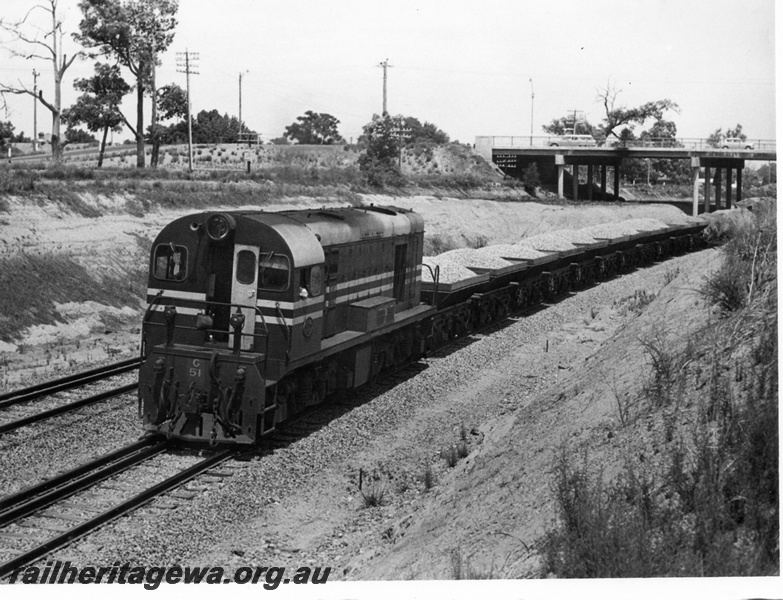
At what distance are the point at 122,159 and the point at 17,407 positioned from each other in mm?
53195

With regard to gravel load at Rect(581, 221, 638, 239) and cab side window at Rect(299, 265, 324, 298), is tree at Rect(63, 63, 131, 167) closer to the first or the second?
gravel load at Rect(581, 221, 638, 239)

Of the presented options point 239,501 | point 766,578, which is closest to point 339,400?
point 239,501

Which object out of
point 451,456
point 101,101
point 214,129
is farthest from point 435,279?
point 214,129

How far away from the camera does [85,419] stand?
15906 mm

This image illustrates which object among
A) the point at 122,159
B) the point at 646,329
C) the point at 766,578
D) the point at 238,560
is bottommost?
the point at 238,560

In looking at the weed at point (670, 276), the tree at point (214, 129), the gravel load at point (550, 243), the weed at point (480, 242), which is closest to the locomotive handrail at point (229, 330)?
the weed at point (670, 276)

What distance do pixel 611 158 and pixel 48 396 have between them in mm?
60966

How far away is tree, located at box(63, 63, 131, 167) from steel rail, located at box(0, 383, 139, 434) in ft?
72.7

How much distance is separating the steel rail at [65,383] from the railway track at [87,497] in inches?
158

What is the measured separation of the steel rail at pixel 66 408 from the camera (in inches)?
595

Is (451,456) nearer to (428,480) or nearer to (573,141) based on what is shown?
(428,480)

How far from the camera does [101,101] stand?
39.9m

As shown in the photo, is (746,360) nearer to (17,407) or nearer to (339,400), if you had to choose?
(339,400)

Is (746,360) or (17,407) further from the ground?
(746,360)
